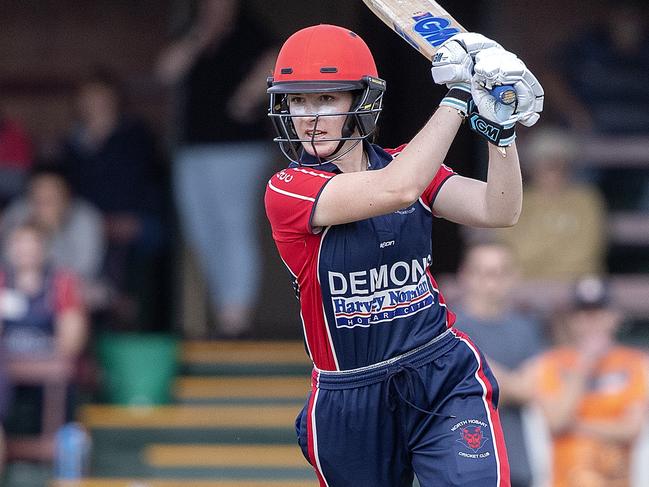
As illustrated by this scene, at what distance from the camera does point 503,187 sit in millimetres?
3715

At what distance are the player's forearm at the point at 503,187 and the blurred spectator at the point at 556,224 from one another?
12.8 feet

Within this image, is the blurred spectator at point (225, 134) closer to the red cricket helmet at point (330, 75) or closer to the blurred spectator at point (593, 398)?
the blurred spectator at point (593, 398)

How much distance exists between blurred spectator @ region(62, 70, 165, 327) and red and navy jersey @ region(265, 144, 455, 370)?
4.88 m

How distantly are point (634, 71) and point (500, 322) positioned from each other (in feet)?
8.50

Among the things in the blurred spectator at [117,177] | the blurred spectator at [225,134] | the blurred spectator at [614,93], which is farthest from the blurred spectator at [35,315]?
the blurred spectator at [614,93]

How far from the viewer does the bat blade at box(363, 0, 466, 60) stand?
12.3ft

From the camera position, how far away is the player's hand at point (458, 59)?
3541mm

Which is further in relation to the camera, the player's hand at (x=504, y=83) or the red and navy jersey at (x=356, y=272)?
the red and navy jersey at (x=356, y=272)

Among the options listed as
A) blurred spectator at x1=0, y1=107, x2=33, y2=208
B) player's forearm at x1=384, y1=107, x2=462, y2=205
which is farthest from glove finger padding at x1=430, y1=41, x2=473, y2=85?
blurred spectator at x1=0, y1=107, x2=33, y2=208

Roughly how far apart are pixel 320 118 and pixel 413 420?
824 millimetres

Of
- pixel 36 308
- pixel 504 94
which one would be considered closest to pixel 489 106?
pixel 504 94

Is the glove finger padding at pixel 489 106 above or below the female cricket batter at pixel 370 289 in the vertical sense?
above

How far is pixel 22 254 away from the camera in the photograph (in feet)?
25.4

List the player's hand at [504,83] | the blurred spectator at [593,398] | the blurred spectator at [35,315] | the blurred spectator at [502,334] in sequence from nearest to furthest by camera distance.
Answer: the player's hand at [504,83] < the blurred spectator at [502,334] < the blurred spectator at [593,398] < the blurred spectator at [35,315]
